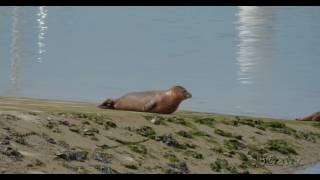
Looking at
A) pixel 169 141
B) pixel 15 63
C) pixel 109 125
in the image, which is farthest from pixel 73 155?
pixel 15 63

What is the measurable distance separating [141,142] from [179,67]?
34.3m

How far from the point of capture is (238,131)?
21.6 metres

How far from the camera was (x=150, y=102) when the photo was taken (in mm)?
22781

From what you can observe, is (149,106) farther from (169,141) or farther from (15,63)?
(15,63)

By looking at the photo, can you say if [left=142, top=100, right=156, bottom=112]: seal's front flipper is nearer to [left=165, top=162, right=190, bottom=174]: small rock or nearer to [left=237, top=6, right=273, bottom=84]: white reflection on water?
[left=165, top=162, right=190, bottom=174]: small rock

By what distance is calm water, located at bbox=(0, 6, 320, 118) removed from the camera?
35469 millimetres

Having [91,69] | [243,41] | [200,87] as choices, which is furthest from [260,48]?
Answer: [200,87]

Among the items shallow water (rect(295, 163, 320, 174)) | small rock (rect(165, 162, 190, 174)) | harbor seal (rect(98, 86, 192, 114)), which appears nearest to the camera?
small rock (rect(165, 162, 190, 174))

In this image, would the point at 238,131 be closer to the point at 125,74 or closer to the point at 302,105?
the point at 302,105

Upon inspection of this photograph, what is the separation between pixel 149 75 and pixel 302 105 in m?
13.8

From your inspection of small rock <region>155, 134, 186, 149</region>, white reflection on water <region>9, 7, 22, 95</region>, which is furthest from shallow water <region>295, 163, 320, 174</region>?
white reflection on water <region>9, 7, 22, 95</region>

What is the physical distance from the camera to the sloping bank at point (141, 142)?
16172mm

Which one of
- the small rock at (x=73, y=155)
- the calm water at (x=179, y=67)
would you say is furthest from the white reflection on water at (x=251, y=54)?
the small rock at (x=73, y=155)

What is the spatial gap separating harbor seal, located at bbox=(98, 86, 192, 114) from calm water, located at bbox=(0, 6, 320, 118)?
6.88 metres
